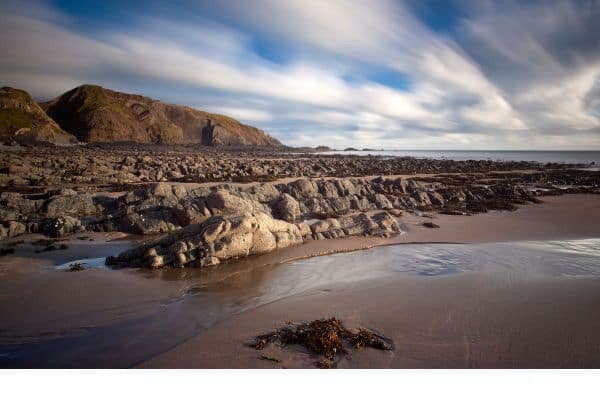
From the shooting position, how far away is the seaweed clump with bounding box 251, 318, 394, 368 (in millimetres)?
4275

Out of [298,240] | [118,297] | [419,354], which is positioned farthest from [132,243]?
[419,354]

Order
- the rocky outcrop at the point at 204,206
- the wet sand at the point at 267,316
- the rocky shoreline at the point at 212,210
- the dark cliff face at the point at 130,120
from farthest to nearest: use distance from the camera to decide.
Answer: the dark cliff face at the point at 130,120 < the rocky outcrop at the point at 204,206 < the rocky shoreline at the point at 212,210 < the wet sand at the point at 267,316

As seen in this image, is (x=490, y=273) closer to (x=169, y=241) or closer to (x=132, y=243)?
(x=169, y=241)

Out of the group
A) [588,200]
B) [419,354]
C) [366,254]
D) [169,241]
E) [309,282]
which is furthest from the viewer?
[588,200]

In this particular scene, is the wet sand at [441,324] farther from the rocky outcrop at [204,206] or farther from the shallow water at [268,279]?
the rocky outcrop at [204,206]

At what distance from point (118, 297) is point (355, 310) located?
186 inches

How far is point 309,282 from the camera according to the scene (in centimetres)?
722

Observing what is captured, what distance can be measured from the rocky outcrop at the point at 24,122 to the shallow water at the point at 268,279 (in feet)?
280

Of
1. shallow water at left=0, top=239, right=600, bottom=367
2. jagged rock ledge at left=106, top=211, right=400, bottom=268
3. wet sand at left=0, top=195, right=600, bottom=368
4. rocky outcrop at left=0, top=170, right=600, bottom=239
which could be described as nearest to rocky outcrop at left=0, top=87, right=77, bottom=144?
rocky outcrop at left=0, top=170, right=600, bottom=239

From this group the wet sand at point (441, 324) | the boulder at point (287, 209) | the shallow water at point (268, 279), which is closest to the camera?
the wet sand at point (441, 324)

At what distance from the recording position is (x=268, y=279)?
24.4 feet

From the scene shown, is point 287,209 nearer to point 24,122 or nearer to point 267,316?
point 267,316

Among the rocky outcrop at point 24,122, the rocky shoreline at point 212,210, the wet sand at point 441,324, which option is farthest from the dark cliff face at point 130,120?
the wet sand at point 441,324

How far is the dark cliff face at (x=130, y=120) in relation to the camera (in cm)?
11125
